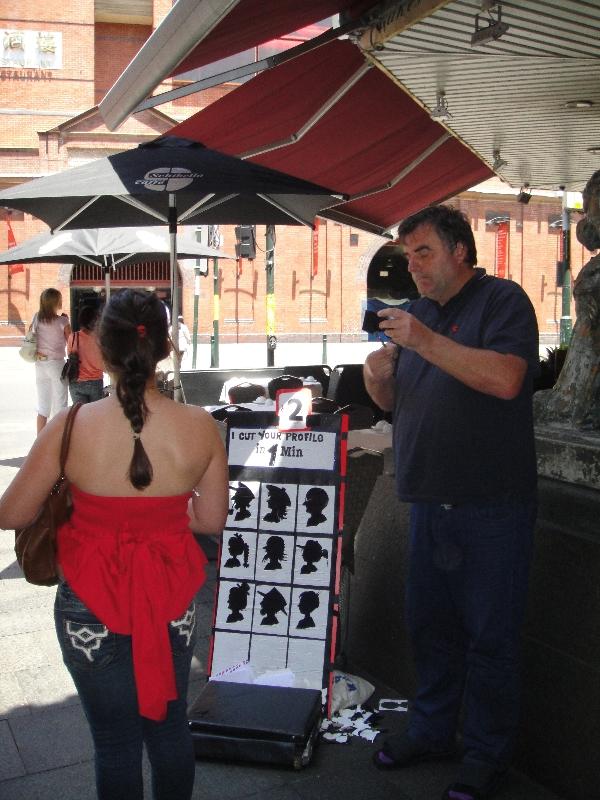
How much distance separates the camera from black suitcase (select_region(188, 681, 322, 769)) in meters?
3.26

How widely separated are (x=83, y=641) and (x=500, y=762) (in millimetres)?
1659

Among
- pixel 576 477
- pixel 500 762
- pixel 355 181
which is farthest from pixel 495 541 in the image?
pixel 355 181

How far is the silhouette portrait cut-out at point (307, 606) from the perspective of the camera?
3.64 m

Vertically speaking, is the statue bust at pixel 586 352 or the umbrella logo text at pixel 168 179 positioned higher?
the umbrella logo text at pixel 168 179

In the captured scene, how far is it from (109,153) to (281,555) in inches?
1174

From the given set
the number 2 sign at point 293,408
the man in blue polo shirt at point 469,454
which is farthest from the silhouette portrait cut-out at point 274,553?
the man in blue polo shirt at point 469,454

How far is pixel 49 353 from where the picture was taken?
10422mm

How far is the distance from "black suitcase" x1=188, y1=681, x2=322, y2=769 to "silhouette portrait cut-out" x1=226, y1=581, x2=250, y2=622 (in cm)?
35

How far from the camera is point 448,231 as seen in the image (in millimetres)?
2979

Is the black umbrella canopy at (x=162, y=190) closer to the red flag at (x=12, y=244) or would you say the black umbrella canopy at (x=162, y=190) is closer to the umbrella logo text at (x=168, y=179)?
the umbrella logo text at (x=168, y=179)

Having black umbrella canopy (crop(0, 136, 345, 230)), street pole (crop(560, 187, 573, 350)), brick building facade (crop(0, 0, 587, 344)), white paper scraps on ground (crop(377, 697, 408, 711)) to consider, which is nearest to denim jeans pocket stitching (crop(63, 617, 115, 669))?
white paper scraps on ground (crop(377, 697, 408, 711))

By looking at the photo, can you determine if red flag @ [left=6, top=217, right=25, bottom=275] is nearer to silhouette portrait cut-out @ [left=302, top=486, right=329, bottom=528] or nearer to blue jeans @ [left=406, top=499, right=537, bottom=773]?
silhouette portrait cut-out @ [left=302, top=486, right=329, bottom=528]

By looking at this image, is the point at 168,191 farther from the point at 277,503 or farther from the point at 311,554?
the point at 311,554

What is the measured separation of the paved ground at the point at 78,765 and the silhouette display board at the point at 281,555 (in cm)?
40
